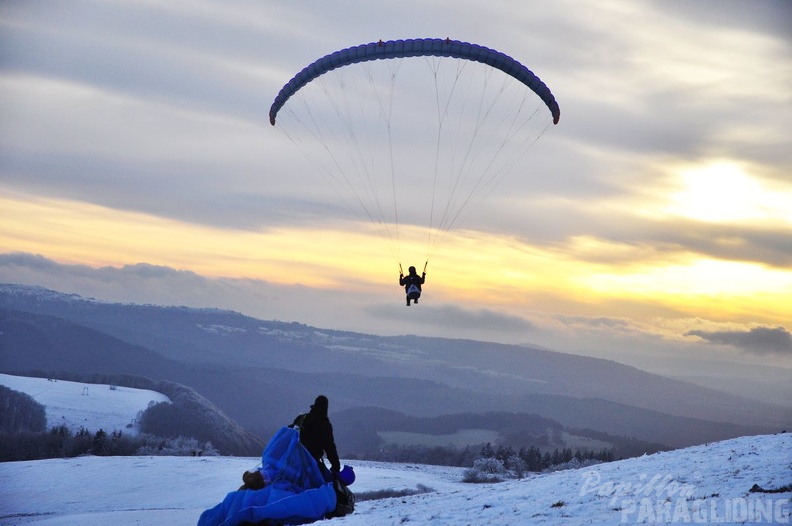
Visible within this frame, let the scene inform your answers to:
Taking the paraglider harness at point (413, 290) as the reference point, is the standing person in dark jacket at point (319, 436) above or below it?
below

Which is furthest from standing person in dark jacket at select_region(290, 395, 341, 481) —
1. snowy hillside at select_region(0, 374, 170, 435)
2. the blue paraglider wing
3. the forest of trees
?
snowy hillside at select_region(0, 374, 170, 435)

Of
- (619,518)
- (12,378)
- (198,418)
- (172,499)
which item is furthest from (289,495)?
(12,378)

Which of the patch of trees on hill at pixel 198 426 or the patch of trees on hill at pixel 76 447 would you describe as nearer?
the patch of trees on hill at pixel 76 447

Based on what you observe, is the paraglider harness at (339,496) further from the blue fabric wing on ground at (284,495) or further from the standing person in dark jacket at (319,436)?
the blue fabric wing on ground at (284,495)

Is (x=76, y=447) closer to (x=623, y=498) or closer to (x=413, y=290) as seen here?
(x=413, y=290)

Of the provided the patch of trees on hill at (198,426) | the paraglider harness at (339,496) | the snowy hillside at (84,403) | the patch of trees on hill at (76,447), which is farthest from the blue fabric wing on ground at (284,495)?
the patch of trees on hill at (198,426)

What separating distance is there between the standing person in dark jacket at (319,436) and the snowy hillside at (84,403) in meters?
159

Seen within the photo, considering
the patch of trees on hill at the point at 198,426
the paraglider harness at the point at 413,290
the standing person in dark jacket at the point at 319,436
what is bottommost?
the patch of trees on hill at the point at 198,426

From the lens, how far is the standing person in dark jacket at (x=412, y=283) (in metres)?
28.1

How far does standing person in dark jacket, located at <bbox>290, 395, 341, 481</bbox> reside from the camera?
1611 centimetres

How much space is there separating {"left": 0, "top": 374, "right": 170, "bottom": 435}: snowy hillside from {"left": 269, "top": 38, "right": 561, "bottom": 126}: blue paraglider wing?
15099 cm

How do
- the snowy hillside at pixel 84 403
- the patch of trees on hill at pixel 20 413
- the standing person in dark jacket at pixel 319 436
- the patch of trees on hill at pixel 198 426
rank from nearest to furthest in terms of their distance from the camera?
1. the standing person in dark jacket at pixel 319 436
2. the patch of trees on hill at pixel 20 413
3. the snowy hillside at pixel 84 403
4. the patch of trees on hill at pixel 198 426

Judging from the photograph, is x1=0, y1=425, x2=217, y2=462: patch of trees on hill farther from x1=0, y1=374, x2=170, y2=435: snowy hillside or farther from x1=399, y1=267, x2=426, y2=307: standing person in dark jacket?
x1=399, y1=267, x2=426, y2=307: standing person in dark jacket

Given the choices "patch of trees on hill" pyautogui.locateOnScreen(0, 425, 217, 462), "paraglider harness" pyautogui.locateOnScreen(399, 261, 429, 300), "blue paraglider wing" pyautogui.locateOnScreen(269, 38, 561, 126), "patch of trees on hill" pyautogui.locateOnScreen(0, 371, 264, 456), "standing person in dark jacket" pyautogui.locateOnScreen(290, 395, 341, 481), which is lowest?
"patch of trees on hill" pyautogui.locateOnScreen(0, 371, 264, 456)
